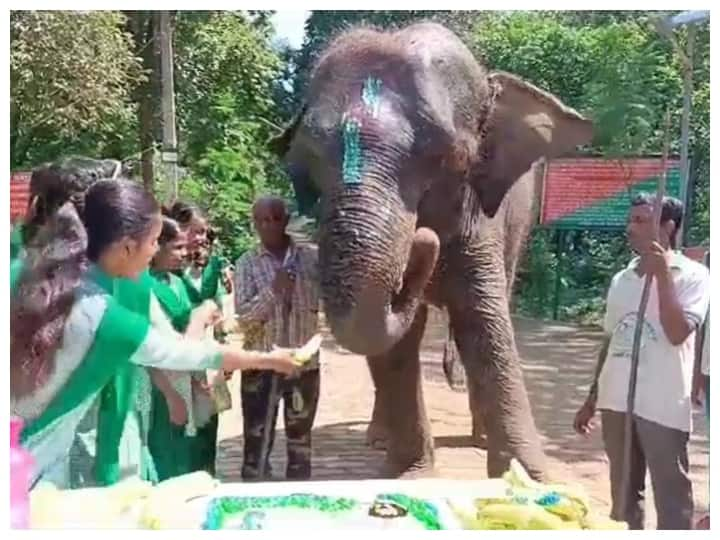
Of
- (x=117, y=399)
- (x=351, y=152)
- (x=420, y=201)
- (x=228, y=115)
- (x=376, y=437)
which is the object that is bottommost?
(x=376, y=437)

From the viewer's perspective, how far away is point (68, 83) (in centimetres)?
307

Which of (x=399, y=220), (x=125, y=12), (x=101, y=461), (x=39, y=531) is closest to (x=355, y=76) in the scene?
(x=399, y=220)

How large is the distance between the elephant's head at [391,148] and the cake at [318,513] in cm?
38

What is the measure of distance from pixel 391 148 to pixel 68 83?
0.81m

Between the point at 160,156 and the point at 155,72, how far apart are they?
0.21 m

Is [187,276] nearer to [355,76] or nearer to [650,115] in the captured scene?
[355,76]

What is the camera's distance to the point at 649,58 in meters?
3.21

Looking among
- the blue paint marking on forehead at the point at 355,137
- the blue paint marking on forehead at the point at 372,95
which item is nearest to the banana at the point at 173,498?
the blue paint marking on forehead at the point at 355,137

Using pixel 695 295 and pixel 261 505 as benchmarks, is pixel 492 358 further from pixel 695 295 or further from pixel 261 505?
pixel 261 505

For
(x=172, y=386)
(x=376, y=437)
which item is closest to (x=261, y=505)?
(x=172, y=386)

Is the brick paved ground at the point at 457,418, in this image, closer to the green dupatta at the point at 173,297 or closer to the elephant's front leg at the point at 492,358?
the elephant's front leg at the point at 492,358

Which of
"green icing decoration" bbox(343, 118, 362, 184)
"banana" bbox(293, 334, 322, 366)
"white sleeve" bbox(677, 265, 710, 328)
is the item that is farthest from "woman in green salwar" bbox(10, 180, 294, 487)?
"white sleeve" bbox(677, 265, 710, 328)

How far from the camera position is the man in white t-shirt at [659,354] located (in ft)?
9.99

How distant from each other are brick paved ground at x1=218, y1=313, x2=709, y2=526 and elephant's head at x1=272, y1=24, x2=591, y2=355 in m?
0.21
